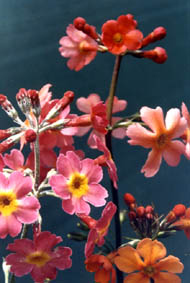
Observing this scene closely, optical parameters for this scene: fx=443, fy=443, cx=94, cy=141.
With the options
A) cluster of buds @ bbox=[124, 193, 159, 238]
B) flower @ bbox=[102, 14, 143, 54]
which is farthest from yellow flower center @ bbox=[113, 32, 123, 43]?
cluster of buds @ bbox=[124, 193, 159, 238]

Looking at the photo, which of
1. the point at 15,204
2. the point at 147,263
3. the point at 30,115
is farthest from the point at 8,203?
the point at 147,263

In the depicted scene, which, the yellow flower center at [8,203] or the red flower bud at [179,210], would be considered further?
the red flower bud at [179,210]

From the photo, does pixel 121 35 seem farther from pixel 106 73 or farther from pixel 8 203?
pixel 8 203

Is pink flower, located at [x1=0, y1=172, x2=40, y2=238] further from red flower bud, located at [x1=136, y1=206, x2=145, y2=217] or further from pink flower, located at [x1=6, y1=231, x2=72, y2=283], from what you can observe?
red flower bud, located at [x1=136, y1=206, x2=145, y2=217]

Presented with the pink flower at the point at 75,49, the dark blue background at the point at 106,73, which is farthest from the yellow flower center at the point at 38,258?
the pink flower at the point at 75,49

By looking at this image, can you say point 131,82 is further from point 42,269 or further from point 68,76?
point 42,269

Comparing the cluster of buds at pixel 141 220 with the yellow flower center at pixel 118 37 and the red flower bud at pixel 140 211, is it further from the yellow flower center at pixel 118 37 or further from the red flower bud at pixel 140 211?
the yellow flower center at pixel 118 37
